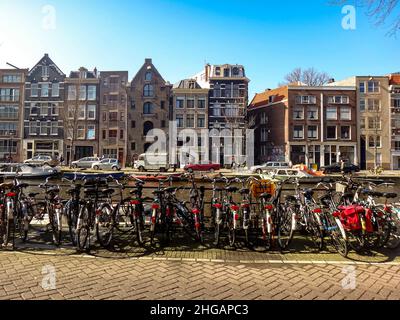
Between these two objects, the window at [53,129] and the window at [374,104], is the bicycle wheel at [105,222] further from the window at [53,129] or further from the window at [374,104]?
the window at [374,104]

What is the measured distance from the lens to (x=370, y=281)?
4.28m

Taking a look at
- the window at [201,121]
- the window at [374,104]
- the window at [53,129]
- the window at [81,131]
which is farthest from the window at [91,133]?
the window at [374,104]

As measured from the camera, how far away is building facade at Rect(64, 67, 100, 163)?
4809cm

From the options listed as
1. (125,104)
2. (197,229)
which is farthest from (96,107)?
(197,229)

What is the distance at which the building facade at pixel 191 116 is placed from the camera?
1860 inches

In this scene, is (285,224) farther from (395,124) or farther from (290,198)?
(395,124)

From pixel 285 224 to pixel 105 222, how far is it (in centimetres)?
379

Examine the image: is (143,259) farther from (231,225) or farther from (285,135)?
(285,135)

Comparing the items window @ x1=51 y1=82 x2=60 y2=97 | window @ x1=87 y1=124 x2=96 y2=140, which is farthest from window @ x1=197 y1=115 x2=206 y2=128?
window @ x1=51 y1=82 x2=60 y2=97

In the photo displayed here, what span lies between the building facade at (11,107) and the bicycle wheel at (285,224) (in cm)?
5160

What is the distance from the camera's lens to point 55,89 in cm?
4847

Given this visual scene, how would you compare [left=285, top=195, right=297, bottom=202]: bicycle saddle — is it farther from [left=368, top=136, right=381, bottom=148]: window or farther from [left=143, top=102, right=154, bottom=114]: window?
[left=368, top=136, right=381, bottom=148]: window

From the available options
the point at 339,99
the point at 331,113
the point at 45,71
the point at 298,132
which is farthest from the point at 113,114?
the point at 339,99

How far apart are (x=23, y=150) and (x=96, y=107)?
13593 millimetres
